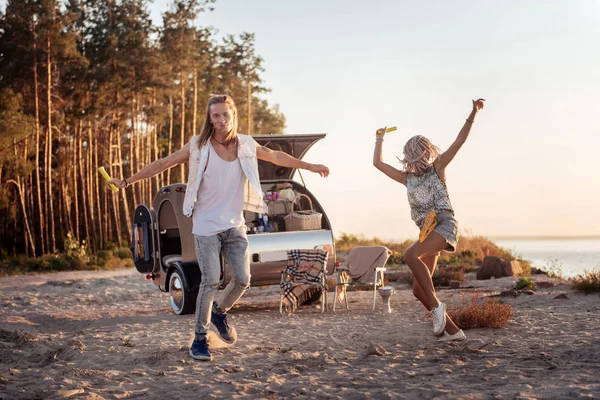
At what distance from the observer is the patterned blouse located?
7.43 m

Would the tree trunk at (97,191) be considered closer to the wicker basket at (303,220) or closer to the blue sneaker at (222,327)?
the wicker basket at (303,220)

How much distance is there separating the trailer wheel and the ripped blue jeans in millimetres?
4077

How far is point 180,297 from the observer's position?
11617 millimetres

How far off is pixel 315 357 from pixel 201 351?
998 mm

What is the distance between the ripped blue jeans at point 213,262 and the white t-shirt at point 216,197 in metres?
0.09

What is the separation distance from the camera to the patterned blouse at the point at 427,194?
7.43 m

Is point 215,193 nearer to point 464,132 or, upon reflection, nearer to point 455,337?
point 464,132

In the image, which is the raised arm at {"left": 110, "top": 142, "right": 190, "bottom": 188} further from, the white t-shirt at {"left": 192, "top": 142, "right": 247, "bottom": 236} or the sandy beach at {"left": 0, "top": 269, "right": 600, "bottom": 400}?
the sandy beach at {"left": 0, "top": 269, "right": 600, "bottom": 400}

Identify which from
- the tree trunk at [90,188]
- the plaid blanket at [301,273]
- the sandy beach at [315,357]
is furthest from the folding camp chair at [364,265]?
the tree trunk at [90,188]

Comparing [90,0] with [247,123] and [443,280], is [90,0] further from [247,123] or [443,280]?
[443,280]

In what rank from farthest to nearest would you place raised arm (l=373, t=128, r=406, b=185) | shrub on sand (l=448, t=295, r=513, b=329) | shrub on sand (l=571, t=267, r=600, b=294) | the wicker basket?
shrub on sand (l=571, t=267, r=600, b=294) < the wicker basket < shrub on sand (l=448, t=295, r=513, b=329) < raised arm (l=373, t=128, r=406, b=185)

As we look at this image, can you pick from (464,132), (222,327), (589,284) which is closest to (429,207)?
(464,132)

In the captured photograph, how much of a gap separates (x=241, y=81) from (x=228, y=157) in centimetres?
4085

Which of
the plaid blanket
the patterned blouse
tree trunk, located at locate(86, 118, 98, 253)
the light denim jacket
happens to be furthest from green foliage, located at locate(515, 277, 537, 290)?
tree trunk, located at locate(86, 118, 98, 253)
